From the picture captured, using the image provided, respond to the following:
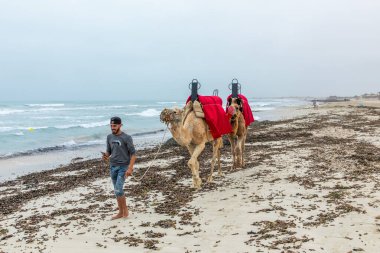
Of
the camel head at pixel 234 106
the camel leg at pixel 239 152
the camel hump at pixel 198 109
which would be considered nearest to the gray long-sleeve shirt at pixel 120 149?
the camel hump at pixel 198 109

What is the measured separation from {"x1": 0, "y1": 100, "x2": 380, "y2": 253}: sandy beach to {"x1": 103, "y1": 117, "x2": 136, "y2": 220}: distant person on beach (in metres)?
0.45

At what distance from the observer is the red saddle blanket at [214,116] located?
9930 mm

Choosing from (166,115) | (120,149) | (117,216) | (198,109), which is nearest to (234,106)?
(198,109)

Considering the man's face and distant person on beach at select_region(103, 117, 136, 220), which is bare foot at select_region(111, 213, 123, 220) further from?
the man's face

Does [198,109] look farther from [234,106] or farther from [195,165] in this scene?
[234,106]

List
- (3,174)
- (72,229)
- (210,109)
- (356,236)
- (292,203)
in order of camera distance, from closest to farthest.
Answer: (356,236), (72,229), (292,203), (210,109), (3,174)

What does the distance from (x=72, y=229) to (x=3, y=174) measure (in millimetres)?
9357

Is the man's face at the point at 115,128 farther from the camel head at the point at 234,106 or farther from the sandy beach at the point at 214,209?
the camel head at the point at 234,106

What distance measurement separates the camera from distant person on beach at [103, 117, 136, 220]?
7.46 m

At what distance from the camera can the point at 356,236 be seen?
5840mm

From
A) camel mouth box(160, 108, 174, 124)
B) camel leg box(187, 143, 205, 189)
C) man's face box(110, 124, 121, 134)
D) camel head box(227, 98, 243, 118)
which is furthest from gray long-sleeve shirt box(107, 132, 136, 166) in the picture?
camel head box(227, 98, 243, 118)

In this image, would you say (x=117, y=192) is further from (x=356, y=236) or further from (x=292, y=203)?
(x=356, y=236)

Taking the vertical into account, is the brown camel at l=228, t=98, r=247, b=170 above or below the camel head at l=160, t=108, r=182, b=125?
below

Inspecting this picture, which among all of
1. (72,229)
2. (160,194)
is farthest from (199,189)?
(72,229)
